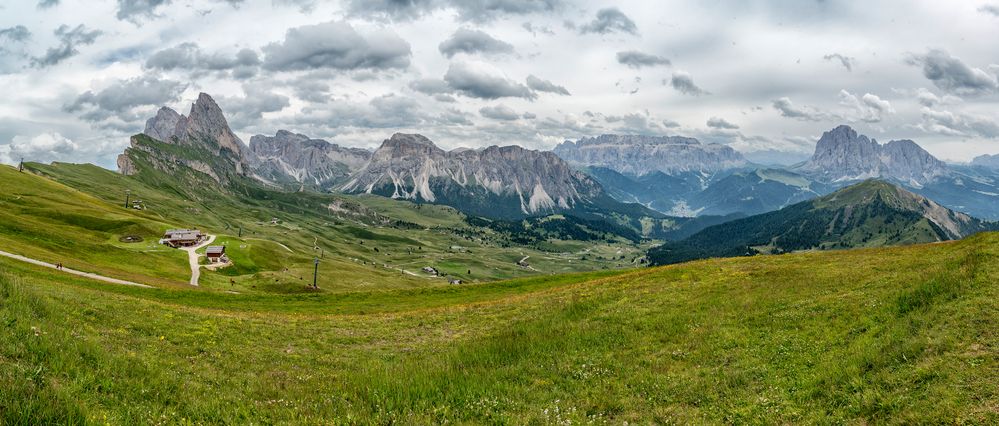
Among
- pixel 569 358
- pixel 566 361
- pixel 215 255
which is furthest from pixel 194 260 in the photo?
pixel 566 361

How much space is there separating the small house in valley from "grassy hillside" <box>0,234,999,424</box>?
13357 centimetres

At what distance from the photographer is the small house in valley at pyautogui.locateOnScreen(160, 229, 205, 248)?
146m

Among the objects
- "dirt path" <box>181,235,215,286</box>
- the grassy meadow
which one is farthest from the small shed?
the grassy meadow

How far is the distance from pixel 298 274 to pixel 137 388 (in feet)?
482

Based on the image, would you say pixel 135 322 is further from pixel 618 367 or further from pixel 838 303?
pixel 838 303

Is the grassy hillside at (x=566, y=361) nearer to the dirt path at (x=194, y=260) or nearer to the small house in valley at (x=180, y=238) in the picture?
the dirt path at (x=194, y=260)

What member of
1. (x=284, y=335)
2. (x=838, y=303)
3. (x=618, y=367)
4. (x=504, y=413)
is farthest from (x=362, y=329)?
(x=838, y=303)

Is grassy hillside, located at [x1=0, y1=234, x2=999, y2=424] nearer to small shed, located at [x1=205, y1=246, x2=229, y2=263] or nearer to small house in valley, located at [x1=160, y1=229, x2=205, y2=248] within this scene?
small shed, located at [x1=205, y1=246, x2=229, y2=263]

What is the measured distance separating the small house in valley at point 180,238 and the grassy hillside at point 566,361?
438 feet

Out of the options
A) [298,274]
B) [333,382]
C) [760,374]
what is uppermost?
[760,374]

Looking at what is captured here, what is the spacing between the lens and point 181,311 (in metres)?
33.0

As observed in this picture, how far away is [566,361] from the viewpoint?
20875 millimetres

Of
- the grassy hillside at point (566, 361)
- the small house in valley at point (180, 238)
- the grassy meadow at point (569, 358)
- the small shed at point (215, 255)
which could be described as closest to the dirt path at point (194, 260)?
the small house in valley at point (180, 238)

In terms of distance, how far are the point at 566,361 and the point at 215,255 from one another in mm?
143414
